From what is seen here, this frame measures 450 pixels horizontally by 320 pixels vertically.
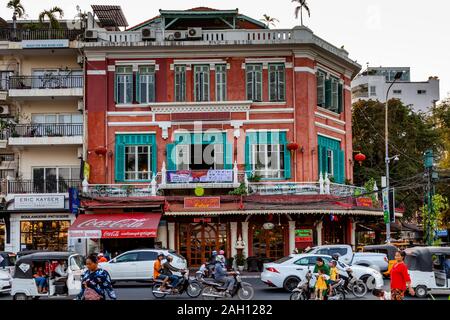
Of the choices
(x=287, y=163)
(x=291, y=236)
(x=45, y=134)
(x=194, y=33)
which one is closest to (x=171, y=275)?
(x=291, y=236)

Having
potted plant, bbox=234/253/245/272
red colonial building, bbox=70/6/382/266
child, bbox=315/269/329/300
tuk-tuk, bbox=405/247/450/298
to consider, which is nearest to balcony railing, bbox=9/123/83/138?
red colonial building, bbox=70/6/382/266

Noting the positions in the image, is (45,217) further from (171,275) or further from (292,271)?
(292,271)

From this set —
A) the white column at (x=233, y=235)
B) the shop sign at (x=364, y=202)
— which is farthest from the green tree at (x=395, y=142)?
the white column at (x=233, y=235)

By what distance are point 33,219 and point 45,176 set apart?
2697 millimetres

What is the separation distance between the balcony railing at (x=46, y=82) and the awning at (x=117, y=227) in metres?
8.10

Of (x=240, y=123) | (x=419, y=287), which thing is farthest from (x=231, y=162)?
(x=419, y=287)

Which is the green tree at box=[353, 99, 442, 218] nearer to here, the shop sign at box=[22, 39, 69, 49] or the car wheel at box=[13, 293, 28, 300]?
the shop sign at box=[22, 39, 69, 49]

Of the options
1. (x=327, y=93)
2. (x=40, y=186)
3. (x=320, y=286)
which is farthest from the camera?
(x=327, y=93)

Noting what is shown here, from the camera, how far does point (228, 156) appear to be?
120ft

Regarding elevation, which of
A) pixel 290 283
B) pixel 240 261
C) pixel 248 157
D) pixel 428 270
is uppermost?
pixel 248 157

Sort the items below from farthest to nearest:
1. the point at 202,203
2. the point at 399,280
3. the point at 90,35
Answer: the point at 90,35, the point at 202,203, the point at 399,280

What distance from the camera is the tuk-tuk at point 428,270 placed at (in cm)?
2125

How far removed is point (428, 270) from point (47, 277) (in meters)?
11.7
